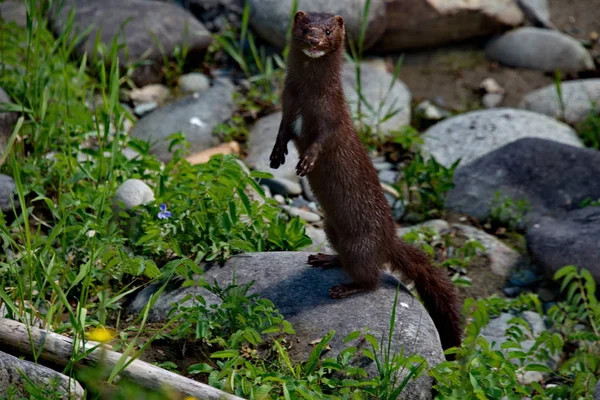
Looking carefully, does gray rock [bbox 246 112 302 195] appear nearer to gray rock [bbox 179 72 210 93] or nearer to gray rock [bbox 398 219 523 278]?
gray rock [bbox 179 72 210 93]

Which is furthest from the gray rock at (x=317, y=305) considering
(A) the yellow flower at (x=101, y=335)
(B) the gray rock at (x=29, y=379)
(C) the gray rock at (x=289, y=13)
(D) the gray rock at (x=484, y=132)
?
(C) the gray rock at (x=289, y=13)

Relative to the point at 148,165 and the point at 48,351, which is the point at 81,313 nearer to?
the point at 48,351

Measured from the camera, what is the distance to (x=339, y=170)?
4.40m

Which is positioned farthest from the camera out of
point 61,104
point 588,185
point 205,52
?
point 205,52

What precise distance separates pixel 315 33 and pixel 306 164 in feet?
2.06

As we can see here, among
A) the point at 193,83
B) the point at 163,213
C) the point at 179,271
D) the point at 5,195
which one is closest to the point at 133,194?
the point at 163,213

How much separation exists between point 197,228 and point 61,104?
5.86 feet

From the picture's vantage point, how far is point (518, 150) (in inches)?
263

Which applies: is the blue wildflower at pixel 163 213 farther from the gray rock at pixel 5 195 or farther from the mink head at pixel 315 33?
the mink head at pixel 315 33

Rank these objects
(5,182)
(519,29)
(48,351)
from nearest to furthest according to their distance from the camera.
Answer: (48,351) < (5,182) < (519,29)

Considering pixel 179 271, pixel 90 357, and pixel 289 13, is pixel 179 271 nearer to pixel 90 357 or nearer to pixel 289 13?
pixel 90 357

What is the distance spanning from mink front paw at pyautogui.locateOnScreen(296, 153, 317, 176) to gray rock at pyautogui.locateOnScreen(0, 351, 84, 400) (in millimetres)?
1400

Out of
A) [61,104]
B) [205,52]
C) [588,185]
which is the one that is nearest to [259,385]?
[61,104]

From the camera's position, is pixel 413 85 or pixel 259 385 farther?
pixel 413 85
